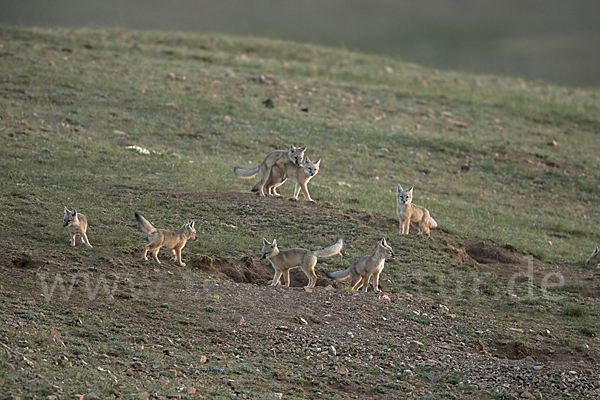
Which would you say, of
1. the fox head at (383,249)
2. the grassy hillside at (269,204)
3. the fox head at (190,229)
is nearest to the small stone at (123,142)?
the grassy hillside at (269,204)

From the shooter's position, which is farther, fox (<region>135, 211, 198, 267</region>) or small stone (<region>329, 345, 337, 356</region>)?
fox (<region>135, 211, 198, 267</region>)

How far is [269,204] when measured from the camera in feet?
48.8

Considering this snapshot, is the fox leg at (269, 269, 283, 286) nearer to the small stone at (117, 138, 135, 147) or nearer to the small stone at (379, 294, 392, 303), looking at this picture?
the small stone at (379, 294, 392, 303)

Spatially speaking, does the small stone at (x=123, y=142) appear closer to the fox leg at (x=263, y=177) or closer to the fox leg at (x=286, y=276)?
the fox leg at (x=263, y=177)

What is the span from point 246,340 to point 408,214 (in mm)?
6842

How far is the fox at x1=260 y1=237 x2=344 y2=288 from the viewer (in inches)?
451

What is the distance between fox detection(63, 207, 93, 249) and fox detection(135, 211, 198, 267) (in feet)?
3.11

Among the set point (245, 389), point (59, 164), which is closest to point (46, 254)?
point (245, 389)

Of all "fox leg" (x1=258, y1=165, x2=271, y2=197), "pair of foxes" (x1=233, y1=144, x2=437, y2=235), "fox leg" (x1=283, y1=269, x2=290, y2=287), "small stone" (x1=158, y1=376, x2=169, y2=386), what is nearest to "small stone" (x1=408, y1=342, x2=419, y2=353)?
"fox leg" (x1=283, y1=269, x2=290, y2=287)

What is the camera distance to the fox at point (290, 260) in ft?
37.6

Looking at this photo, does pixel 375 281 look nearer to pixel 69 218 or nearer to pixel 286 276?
pixel 286 276

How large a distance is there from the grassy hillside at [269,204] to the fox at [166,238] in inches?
14.0

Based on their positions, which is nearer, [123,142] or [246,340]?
[246,340]

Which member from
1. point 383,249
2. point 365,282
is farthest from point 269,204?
point 383,249
